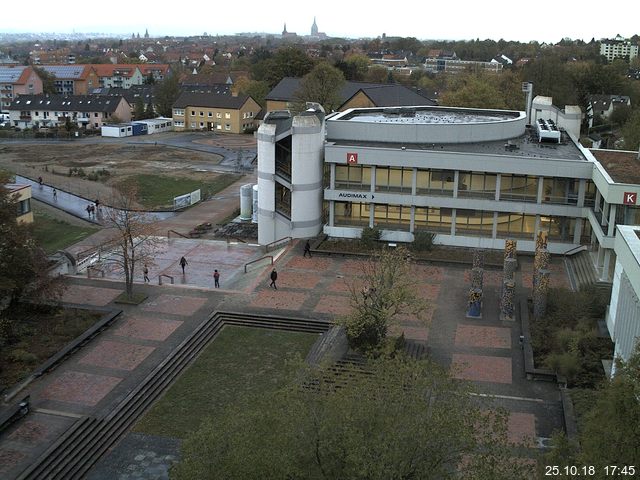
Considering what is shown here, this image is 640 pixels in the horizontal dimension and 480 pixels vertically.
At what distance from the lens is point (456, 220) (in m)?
44.2

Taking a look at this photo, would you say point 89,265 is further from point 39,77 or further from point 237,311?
point 39,77

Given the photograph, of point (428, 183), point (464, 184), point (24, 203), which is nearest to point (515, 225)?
point (464, 184)

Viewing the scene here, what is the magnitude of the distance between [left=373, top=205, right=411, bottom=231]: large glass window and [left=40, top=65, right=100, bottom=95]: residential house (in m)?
119

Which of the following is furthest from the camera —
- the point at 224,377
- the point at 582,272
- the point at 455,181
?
the point at 455,181

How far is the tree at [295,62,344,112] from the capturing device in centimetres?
8511

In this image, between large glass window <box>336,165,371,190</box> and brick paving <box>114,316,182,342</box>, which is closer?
brick paving <box>114,316,182,342</box>

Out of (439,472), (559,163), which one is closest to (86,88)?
(559,163)

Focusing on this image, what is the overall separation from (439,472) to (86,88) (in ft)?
488

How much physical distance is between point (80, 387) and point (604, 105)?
315 ft

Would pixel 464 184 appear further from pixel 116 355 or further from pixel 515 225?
pixel 116 355

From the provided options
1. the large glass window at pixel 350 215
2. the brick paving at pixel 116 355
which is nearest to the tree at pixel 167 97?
the large glass window at pixel 350 215

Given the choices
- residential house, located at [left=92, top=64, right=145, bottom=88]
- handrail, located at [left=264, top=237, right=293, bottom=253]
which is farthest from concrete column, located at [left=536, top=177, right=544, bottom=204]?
residential house, located at [left=92, top=64, right=145, bottom=88]

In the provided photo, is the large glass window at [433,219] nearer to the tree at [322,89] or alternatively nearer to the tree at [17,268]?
the tree at [17,268]

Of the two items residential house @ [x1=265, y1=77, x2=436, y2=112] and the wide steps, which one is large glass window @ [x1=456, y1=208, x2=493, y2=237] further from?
residential house @ [x1=265, y1=77, x2=436, y2=112]
